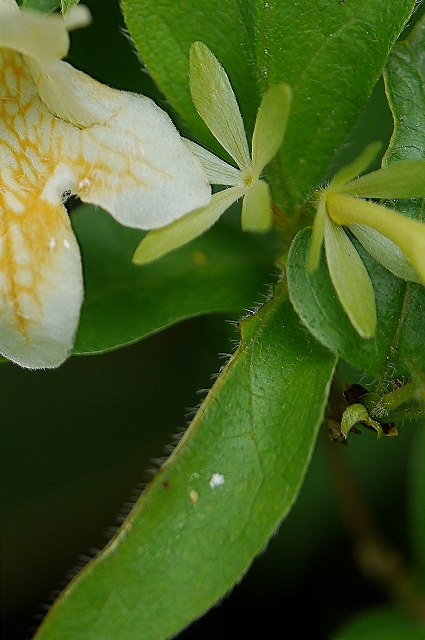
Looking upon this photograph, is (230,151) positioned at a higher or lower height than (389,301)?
higher

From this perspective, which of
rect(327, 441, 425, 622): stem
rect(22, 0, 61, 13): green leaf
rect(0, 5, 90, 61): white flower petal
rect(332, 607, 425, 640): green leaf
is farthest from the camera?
rect(327, 441, 425, 622): stem

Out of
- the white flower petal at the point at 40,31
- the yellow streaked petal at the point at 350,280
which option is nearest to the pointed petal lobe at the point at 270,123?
the yellow streaked petal at the point at 350,280

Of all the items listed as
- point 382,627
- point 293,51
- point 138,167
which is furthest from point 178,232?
point 382,627

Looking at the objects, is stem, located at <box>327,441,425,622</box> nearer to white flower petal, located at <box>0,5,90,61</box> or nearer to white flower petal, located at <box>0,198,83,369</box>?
white flower petal, located at <box>0,198,83,369</box>

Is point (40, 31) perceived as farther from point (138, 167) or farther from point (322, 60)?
point (322, 60)

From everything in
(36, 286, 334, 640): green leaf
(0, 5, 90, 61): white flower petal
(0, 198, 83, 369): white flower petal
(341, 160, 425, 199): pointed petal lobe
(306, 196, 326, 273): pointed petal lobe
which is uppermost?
(0, 5, 90, 61): white flower petal

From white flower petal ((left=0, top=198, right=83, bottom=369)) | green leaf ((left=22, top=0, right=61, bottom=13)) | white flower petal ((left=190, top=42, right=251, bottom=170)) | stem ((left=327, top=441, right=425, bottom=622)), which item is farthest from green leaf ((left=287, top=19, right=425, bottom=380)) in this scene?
stem ((left=327, top=441, right=425, bottom=622))

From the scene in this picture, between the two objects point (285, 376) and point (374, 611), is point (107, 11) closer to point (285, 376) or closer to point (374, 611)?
point (285, 376)

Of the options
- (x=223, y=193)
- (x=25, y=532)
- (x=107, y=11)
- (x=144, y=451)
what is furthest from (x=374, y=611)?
(x=107, y=11)
